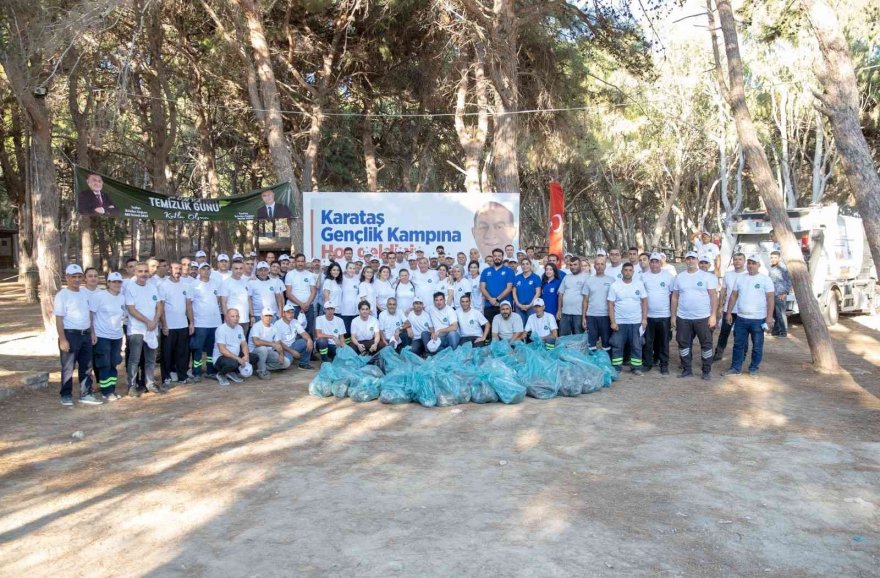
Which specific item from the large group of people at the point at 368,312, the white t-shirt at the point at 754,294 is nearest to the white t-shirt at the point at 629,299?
the large group of people at the point at 368,312

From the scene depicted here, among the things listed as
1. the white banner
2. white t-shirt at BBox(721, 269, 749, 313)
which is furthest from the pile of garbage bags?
the white banner

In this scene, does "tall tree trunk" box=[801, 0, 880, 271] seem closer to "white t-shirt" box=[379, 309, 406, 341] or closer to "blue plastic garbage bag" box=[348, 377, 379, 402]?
"blue plastic garbage bag" box=[348, 377, 379, 402]

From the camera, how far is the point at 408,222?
13203 mm

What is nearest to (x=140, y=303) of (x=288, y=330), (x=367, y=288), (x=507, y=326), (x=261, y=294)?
(x=261, y=294)

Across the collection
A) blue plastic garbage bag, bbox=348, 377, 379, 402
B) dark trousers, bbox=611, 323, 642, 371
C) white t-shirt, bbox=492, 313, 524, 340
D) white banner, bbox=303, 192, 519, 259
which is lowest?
blue plastic garbage bag, bbox=348, 377, 379, 402

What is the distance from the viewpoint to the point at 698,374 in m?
9.84

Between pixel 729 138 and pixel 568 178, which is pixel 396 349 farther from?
pixel 568 178

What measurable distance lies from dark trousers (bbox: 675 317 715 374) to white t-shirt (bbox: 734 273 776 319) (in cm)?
56

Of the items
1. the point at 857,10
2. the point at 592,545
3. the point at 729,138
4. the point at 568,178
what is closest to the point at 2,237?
the point at 568,178

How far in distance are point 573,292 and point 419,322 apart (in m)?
2.28

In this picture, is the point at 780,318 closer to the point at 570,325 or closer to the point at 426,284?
the point at 570,325

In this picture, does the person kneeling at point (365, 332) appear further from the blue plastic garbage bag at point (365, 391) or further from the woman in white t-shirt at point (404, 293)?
the blue plastic garbage bag at point (365, 391)

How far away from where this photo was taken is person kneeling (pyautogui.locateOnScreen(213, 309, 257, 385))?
9211mm

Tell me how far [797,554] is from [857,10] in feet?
71.7
